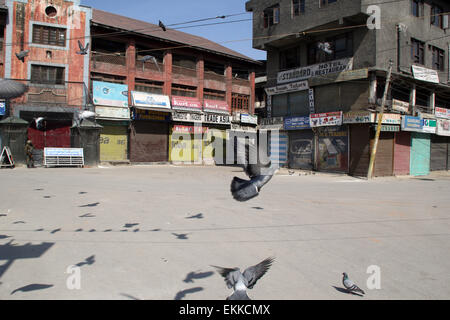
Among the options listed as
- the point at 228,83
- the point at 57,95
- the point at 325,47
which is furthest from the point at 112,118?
the point at 325,47

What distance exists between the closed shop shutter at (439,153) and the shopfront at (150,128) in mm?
21684

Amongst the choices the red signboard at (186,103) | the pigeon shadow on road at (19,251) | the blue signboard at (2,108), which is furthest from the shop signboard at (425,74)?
the blue signboard at (2,108)

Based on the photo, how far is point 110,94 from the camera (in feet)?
88.9

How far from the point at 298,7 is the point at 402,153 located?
41.3ft

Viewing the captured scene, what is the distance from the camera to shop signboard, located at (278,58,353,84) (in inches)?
868

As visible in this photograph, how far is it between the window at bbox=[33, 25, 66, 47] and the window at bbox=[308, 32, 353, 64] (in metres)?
19.0

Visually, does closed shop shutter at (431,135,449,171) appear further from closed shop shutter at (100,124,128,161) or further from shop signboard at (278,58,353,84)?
closed shop shutter at (100,124,128,161)

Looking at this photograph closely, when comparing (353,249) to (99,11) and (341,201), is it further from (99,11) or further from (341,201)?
(99,11)

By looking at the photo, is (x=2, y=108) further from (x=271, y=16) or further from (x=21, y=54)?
(x=271, y=16)

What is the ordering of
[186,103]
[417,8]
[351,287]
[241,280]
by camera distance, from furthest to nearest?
1. [186,103]
2. [417,8]
3. [351,287]
4. [241,280]

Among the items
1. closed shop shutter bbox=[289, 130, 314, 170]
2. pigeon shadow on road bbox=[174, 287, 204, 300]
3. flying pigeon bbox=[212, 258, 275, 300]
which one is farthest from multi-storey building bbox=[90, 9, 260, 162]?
flying pigeon bbox=[212, 258, 275, 300]

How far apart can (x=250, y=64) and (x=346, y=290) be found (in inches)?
1368

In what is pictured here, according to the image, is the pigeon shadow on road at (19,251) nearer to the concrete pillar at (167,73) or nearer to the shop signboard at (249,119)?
the concrete pillar at (167,73)

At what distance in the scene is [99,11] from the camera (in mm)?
31422
